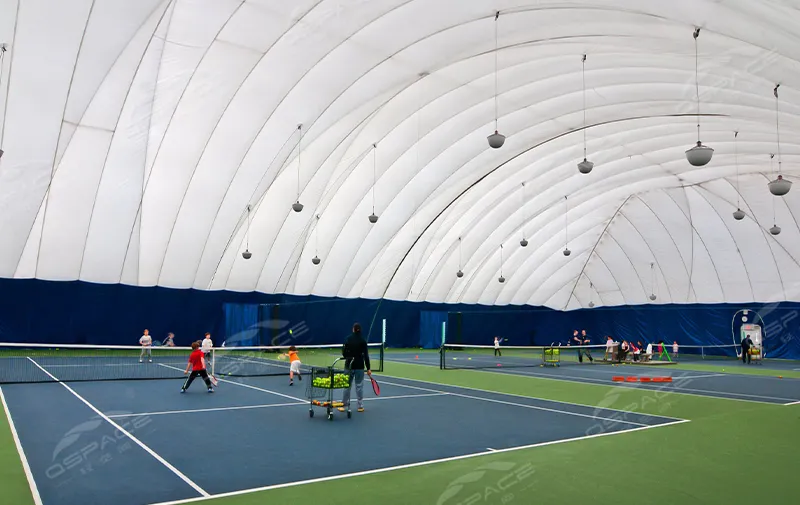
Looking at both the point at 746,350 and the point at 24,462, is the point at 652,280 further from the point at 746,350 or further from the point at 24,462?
the point at 24,462

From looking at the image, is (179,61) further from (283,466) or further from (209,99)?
(283,466)

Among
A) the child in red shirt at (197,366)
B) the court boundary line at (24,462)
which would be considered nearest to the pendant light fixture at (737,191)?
the child in red shirt at (197,366)

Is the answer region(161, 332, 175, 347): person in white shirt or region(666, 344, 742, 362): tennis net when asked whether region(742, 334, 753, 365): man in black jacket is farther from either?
region(161, 332, 175, 347): person in white shirt

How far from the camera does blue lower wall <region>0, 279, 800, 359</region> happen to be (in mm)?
29672

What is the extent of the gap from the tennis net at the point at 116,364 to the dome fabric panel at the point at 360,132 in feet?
12.5

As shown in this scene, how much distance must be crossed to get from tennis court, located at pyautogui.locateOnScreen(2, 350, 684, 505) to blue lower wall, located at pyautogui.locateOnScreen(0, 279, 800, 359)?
14.2m

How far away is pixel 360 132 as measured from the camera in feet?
92.8

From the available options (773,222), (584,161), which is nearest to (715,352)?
(773,222)

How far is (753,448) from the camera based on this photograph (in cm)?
953

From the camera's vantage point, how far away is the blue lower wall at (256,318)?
29.7 metres

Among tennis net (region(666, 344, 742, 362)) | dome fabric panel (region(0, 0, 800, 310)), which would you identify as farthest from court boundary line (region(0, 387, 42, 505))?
tennis net (region(666, 344, 742, 362))

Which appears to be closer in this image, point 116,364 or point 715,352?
point 116,364

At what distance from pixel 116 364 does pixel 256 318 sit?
1080 cm

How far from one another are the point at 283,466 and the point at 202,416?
483 cm
